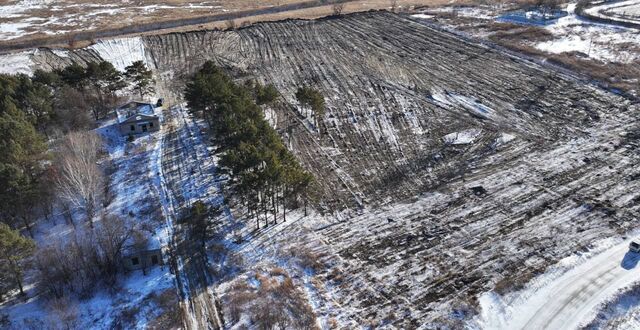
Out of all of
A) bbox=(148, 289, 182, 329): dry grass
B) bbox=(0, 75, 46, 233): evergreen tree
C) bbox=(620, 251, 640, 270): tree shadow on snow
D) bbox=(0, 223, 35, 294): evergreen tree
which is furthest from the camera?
bbox=(0, 75, 46, 233): evergreen tree

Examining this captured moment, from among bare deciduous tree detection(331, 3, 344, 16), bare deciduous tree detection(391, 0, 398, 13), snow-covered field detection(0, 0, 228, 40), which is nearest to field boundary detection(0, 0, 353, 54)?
bare deciduous tree detection(331, 3, 344, 16)

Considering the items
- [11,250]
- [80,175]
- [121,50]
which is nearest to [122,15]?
[121,50]

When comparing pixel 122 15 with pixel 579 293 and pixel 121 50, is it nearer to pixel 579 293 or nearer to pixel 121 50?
pixel 121 50

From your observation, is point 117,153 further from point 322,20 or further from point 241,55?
point 322,20

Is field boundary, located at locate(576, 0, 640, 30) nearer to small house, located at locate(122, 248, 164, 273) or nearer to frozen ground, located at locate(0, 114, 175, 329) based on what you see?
frozen ground, located at locate(0, 114, 175, 329)

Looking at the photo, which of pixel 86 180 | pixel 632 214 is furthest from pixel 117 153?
pixel 632 214
